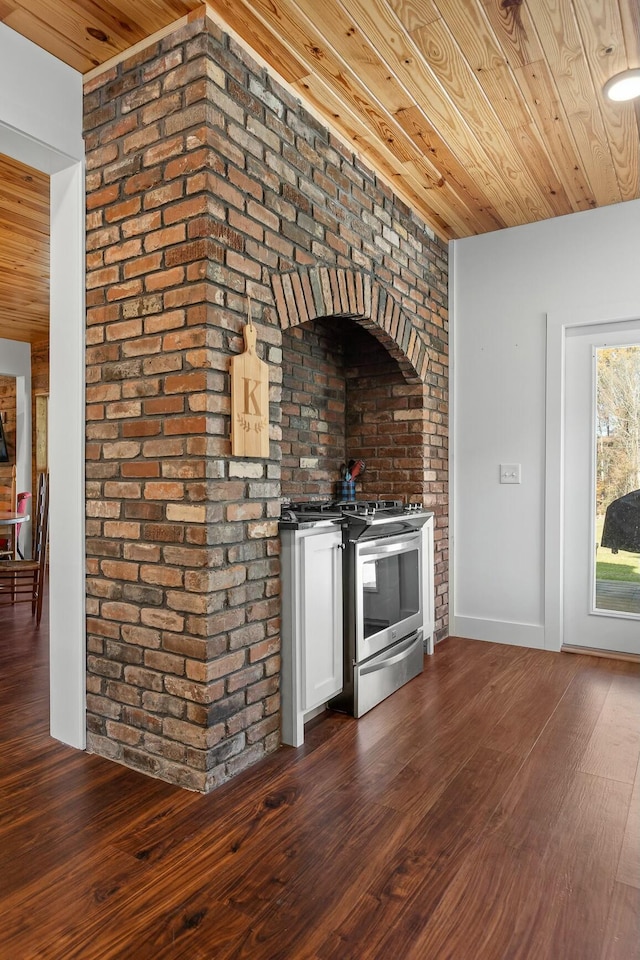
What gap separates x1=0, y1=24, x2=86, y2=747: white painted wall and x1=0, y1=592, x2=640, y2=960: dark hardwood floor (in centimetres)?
29

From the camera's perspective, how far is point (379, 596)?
280 cm

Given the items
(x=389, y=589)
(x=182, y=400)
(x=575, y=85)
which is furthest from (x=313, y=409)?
(x=575, y=85)

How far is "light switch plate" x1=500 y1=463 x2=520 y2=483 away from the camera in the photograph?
3695 mm

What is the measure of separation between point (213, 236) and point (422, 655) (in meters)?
2.31

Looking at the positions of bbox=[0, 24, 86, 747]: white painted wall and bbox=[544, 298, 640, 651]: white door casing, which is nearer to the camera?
bbox=[0, 24, 86, 747]: white painted wall

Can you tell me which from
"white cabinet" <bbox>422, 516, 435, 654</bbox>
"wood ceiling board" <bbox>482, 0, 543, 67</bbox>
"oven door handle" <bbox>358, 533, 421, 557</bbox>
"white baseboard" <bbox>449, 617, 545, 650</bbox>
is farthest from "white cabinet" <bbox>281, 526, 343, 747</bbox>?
"wood ceiling board" <bbox>482, 0, 543, 67</bbox>

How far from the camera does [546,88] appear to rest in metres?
2.39

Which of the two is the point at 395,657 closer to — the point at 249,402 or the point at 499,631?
the point at 499,631

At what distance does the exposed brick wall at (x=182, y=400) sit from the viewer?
1.96 meters

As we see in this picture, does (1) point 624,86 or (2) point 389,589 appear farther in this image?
(2) point 389,589

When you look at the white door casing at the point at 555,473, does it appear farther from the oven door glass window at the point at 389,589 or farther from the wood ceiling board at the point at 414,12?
the wood ceiling board at the point at 414,12

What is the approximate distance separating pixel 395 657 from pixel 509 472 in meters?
1.46

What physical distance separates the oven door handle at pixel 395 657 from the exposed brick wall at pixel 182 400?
1.77ft

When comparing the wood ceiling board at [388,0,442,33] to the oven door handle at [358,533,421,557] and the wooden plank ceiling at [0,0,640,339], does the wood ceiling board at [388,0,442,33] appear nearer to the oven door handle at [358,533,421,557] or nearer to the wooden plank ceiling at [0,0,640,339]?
the wooden plank ceiling at [0,0,640,339]
